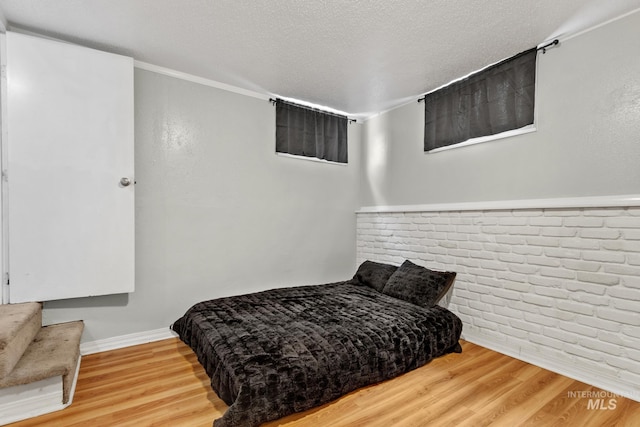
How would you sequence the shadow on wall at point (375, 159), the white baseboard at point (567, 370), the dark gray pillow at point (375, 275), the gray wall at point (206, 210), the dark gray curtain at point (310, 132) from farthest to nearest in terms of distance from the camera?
the shadow on wall at point (375, 159) < the dark gray curtain at point (310, 132) < the dark gray pillow at point (375, 275) < the gray wall at point (206, 210) < the white baseboard at point (567, 370)

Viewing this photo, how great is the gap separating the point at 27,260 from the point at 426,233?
3.23 meters

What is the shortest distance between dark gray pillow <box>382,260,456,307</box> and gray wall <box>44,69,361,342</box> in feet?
3.41

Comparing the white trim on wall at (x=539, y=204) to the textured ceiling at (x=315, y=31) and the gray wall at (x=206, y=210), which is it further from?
the gray wall at (x=206, y=210)

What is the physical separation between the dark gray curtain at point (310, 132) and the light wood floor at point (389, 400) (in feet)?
7.53

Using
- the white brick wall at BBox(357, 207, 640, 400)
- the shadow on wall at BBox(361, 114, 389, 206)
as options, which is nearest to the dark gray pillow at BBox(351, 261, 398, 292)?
the white brick wall at BBox(357, 207, 640, 400)

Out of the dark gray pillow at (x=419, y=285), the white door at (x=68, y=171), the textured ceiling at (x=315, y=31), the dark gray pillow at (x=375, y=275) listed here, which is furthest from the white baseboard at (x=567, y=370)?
the white door at (x=68, y=171)

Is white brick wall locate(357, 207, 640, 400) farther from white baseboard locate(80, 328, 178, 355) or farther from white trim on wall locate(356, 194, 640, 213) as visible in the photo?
white baseboard locate(80, 328, 178, 355)

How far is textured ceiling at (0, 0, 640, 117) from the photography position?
178 centimetres

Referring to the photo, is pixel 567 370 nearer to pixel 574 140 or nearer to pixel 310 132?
pixel 574 140

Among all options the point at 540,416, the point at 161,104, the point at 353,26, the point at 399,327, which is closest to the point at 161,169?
the point at 161,104

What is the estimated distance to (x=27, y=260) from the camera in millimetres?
1939

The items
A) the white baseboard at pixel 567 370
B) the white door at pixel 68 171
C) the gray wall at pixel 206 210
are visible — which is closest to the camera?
the white baseboard at pixel 567 370

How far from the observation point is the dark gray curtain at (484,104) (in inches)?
89.0

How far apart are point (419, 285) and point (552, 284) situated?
950 millimetres
